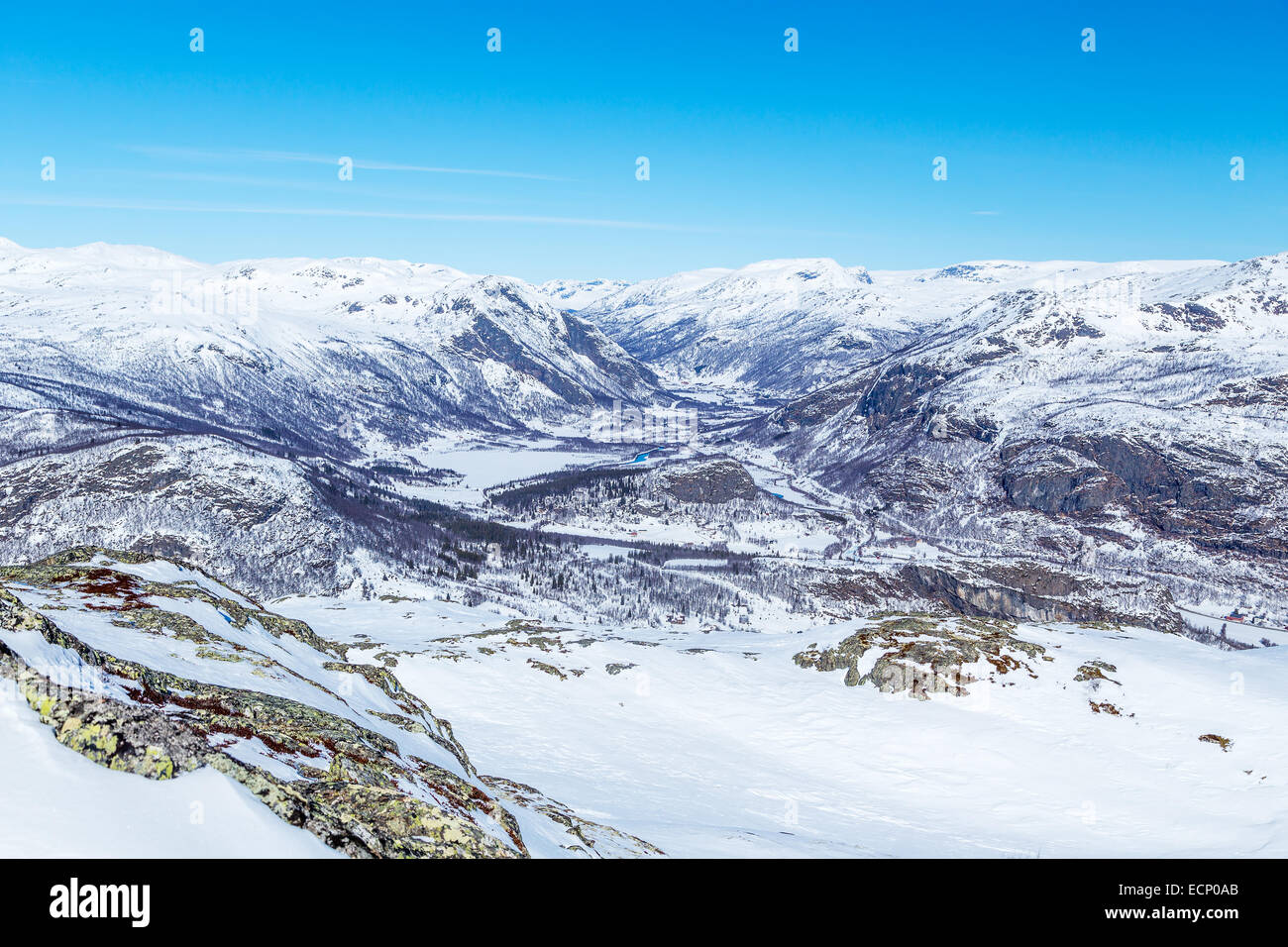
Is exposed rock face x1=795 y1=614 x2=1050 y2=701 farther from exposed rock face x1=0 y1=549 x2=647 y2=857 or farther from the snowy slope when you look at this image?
exposed rock face x1=0 y1=549 x2=647 y2=857

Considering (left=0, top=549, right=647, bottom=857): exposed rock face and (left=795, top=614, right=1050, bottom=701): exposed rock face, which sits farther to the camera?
(left=795, top=614, right=1050, bottom=701): exposed rock face

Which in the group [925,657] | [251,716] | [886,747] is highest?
[251,716]

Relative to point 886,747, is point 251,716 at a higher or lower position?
higher

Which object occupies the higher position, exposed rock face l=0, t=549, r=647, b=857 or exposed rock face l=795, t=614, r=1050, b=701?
exposed rock face l=0, t=549, r=647, b=857

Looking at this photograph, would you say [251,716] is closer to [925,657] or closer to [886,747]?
[886,747]

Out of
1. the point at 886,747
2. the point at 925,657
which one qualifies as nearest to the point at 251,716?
the point at 886,747

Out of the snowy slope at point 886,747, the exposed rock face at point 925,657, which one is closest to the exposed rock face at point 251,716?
the snowy slope at point 886,747

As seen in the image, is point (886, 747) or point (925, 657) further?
point (925, 657)

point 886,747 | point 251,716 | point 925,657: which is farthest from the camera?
point 925,657

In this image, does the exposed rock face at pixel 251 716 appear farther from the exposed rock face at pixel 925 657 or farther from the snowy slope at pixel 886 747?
the exposed rock face at pixel 925 657

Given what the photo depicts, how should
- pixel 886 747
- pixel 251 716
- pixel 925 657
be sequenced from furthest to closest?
pixel 925 657, pixel 886 747, pixel 251 716

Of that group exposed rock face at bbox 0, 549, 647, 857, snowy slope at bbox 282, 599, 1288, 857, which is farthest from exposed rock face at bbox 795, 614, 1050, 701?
exposed rock face at bbox 0, 549, 647, 857
